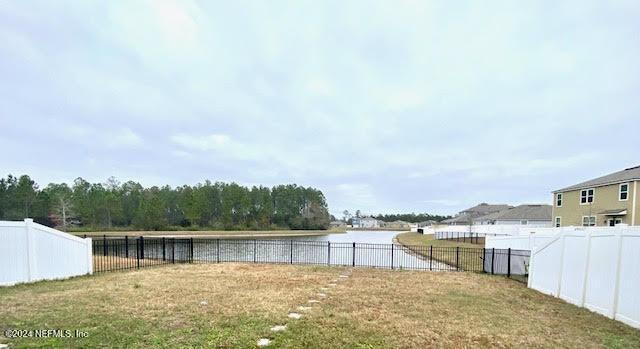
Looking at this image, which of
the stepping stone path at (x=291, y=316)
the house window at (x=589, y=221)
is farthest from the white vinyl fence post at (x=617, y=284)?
the house window at (x=589, y=221)

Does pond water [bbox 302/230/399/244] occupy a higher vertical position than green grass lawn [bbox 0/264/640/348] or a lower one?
lower

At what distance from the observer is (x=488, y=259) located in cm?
1356

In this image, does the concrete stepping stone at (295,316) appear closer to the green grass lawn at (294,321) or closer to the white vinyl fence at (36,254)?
the green grass lawn at (294,321)

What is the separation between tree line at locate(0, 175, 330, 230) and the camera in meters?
52.2

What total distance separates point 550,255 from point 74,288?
473 inches

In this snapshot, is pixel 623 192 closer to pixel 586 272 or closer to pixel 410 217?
pixel 586 272

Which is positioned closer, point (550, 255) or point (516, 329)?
point (516, 329)

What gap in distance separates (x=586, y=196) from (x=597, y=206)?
1391 mm

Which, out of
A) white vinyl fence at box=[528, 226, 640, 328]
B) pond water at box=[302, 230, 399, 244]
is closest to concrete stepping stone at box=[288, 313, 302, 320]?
white vinyl fence at box=[528, 226, 640, 328]

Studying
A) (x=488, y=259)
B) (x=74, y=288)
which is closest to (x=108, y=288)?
(x=74, y=288)

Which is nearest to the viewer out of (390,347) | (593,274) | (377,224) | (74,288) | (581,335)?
(390,347)

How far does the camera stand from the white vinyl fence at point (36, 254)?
8195 mm

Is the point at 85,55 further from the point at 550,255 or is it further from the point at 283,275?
the point at 550,255

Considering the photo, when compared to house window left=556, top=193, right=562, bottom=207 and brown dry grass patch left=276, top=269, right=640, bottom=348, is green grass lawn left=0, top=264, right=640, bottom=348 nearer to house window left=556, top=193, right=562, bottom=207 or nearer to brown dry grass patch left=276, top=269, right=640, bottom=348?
brown dry grass patch left=276, top=269, right=640, bottom=348
